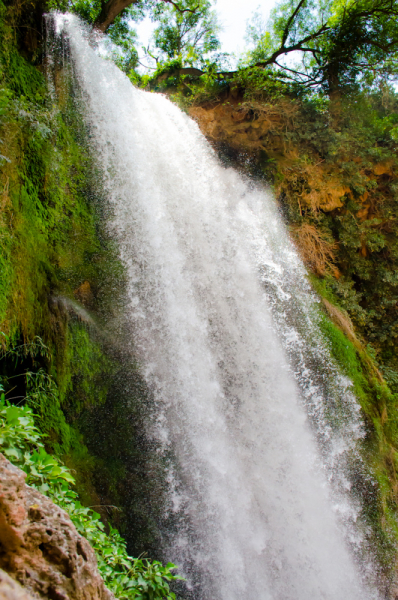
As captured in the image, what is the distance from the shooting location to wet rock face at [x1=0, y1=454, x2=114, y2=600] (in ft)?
4.47

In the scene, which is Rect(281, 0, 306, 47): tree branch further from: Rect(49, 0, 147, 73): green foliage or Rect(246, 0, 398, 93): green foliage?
Rect(49, 0, 147, 73): green foliage

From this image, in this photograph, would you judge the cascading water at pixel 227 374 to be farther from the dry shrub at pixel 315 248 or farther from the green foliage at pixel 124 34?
the green foliage at pixel 124 34

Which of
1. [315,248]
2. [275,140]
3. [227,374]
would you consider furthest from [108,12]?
[227,374]

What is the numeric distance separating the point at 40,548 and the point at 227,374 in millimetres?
3744

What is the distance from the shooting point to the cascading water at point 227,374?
13.9ft

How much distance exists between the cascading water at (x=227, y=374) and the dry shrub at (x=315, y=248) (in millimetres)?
444

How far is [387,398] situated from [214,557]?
4.05m

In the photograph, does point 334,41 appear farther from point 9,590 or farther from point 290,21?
point 9,590

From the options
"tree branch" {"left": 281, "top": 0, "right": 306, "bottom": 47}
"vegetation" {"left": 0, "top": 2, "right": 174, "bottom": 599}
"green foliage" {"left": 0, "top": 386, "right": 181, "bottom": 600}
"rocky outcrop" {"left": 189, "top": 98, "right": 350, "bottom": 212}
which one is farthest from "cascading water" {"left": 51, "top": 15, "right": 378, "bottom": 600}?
"tree branch" {"left": 281, "top": 0, "right": 306, "bottom": 47}

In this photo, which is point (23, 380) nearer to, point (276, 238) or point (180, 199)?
point (180, 199)

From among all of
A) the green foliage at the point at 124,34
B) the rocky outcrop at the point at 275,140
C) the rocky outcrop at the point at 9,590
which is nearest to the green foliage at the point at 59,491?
the rocky outcrop at the point at 9,590

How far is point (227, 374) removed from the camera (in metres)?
5.05

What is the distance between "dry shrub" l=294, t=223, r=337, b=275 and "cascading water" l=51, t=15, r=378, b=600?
44 cm

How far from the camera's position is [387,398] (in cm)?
595
